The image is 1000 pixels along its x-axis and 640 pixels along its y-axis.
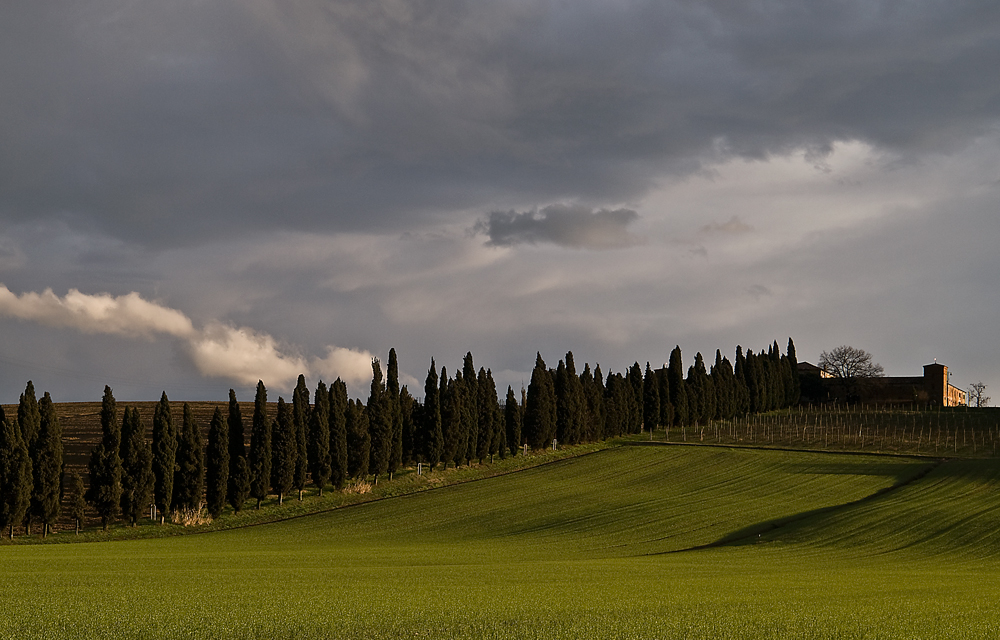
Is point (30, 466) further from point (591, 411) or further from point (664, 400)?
point (664, 400)

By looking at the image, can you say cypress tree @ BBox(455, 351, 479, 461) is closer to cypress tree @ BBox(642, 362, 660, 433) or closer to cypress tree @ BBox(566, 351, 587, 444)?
cypress tree @ BBox(566, 351, 587, 444)

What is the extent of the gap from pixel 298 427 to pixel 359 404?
25.5ft

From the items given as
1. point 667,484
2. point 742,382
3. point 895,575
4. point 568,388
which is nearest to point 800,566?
point 895,575

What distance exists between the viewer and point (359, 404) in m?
76.6

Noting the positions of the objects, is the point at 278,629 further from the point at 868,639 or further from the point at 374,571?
the point at 374,571

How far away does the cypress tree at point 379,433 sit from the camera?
75.7 m

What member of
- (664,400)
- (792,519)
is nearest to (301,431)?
(792,519)

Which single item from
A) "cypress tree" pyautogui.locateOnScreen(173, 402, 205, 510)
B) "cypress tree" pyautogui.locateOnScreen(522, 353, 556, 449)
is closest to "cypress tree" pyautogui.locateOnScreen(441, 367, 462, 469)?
"cypress tree" pyautogui.locateOnScreen(522, 353, 556, 449)

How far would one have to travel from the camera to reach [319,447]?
71000mm

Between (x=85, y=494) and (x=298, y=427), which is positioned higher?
(x=298, y=427)

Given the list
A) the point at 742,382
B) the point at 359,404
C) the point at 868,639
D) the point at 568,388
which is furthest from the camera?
the point at 742,382

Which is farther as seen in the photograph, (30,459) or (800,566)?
(30,459)

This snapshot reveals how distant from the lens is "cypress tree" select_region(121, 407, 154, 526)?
5897cm

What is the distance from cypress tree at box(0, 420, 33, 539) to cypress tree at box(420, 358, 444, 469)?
3520cm
